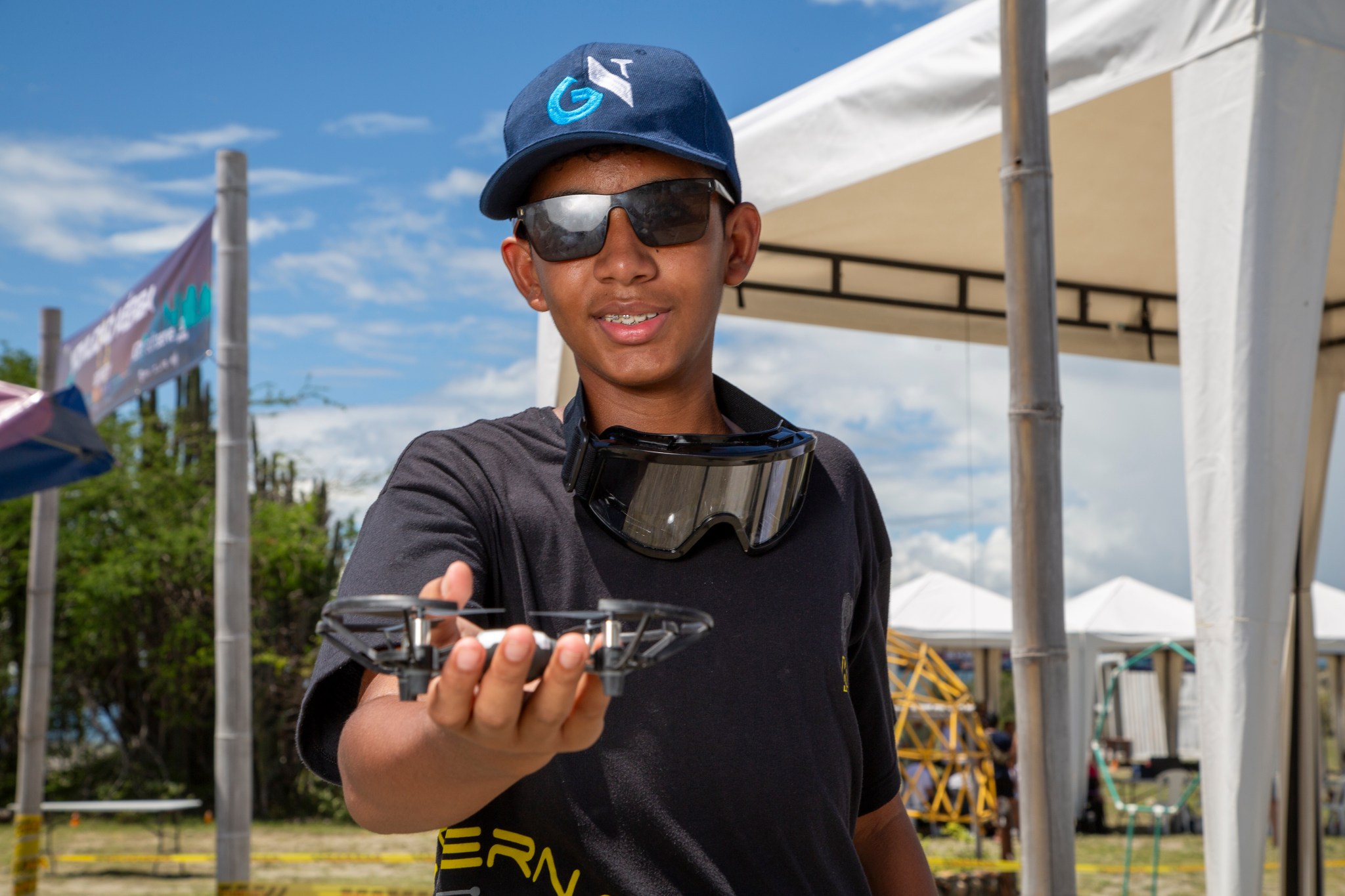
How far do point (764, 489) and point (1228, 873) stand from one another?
2.30 m

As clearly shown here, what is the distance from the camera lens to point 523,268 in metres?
1.46

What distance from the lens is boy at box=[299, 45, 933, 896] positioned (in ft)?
3.83

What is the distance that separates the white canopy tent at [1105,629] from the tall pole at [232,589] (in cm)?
1112

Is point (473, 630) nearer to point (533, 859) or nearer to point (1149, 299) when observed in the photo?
point (533, 859)

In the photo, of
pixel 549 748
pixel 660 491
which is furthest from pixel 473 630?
pixel 660 491

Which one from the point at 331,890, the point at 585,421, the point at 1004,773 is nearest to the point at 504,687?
the point at 585,421

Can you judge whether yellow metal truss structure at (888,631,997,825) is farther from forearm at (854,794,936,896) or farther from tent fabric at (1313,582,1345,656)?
forearm at (854,794,936,896)

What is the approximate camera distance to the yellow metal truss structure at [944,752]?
13086mm

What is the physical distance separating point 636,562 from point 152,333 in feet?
22.7

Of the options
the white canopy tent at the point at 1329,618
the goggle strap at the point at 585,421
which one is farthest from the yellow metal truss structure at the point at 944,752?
the goggle strap at the point at 585,421

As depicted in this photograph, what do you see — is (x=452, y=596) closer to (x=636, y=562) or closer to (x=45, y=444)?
(x=636, y=562)

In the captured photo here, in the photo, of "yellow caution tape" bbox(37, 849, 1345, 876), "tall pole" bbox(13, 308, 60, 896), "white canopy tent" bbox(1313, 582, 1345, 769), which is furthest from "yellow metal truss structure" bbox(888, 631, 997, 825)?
"tall pole" bbox(13, 308, 60, 896)

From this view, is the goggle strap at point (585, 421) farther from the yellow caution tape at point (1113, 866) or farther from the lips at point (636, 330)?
the yellow caution tape at point (1113, 866)

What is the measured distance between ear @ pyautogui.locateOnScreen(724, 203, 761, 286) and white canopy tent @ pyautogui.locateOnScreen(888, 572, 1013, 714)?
15.1m
